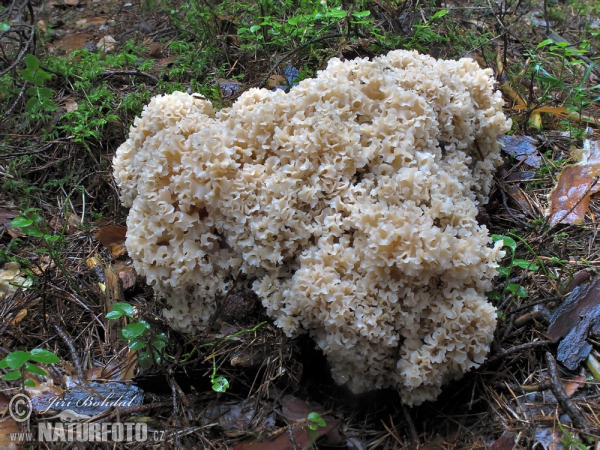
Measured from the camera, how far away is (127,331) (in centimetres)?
274

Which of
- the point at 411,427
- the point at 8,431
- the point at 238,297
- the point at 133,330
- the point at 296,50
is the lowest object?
the point at 411,427

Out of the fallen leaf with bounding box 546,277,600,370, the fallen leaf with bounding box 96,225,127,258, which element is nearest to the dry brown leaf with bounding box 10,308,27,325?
the fallen leaf with bounding box 96,225,127,258

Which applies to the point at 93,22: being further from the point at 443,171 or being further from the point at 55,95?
the point at 443,171

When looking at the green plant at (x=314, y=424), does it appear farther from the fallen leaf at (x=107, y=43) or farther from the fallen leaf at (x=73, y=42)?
the fallen leaf at (x=73, y=42)

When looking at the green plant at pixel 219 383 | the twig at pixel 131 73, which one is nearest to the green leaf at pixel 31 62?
the twig at pixel 131 73

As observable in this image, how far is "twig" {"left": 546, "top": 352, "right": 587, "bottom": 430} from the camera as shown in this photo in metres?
2.47

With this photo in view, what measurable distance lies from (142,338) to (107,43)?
5017mm

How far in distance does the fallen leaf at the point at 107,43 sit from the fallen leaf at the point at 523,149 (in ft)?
16.8

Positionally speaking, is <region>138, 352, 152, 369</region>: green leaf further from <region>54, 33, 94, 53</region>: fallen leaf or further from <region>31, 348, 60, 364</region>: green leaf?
<region>54, 33, 94, 53</region>: fallen leaf

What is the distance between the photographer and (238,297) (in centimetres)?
325

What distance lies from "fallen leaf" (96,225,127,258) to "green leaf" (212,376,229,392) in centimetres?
177

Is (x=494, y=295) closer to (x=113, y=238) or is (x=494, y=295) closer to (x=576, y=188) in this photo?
(x=576, y=188)

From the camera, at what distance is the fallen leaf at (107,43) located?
6141 millimetres

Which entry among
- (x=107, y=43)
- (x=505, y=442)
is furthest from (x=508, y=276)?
(x=107, y=43)
